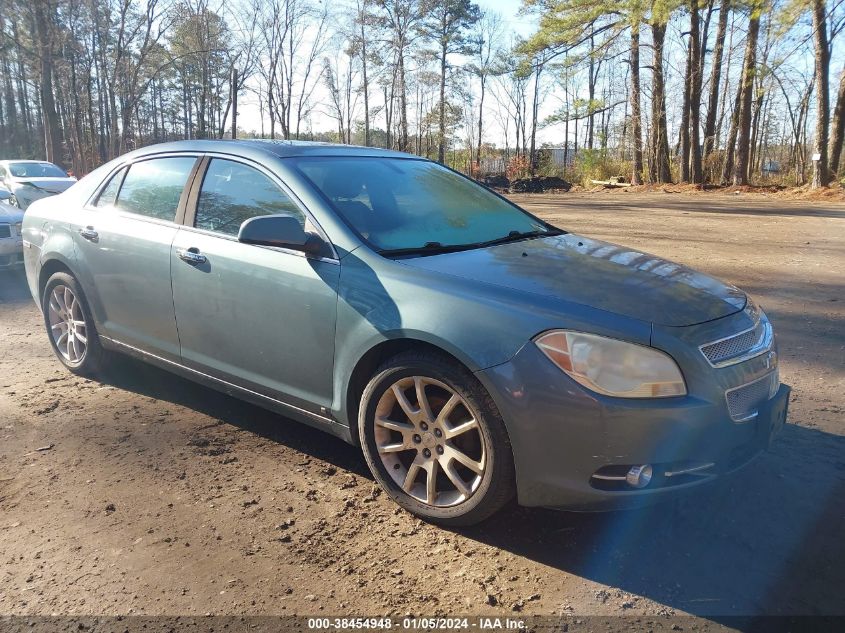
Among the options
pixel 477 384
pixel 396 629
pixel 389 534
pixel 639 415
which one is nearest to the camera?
pixel 396 629

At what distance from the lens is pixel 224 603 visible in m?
2.35

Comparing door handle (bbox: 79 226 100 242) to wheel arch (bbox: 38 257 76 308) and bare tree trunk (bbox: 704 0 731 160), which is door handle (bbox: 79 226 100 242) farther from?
bare tree trunk (bbox: 704 0 731 160)

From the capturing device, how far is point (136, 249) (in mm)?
3938

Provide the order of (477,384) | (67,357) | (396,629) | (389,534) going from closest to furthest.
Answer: (396,629) → (477,384) → (389,534) → (67,357)

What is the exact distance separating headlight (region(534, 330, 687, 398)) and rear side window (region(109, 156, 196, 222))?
99.4 inches

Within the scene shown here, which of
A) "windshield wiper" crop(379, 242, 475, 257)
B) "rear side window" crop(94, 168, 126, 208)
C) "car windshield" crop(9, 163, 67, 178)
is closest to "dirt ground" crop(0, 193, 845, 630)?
"windshield wiper" crop(379, 242, 475, 257)

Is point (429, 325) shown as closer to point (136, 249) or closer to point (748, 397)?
point (748, 397)

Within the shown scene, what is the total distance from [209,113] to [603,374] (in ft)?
201

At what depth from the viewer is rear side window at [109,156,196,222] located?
13.0 feet

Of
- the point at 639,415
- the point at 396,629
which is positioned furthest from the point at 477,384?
the point at 396,629

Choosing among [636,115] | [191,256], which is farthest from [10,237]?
[636,115]

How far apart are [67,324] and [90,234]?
0.82 m

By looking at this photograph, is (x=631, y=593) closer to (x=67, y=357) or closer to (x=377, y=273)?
(x=377, y=273)

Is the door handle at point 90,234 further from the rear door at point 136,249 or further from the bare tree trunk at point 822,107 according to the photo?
the bare tree trunk at point 822,107
